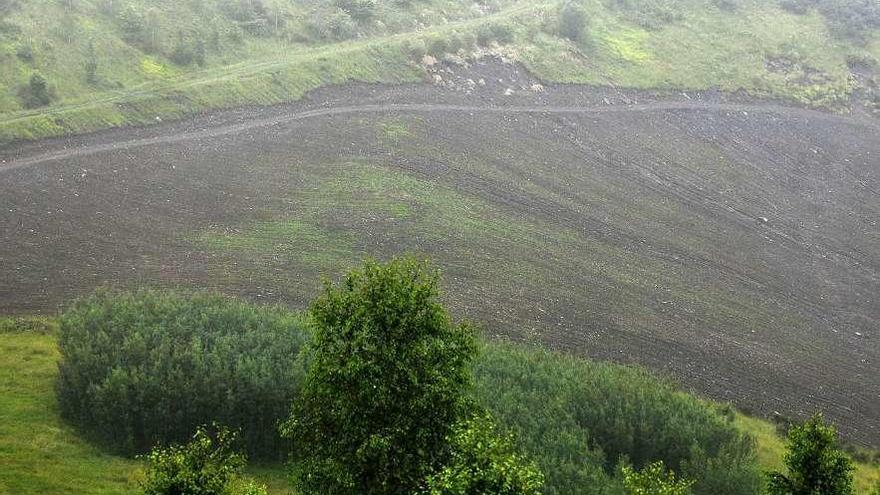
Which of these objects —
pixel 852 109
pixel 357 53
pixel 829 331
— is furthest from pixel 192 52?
pixel 852 109

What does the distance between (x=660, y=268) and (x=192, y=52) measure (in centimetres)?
4643

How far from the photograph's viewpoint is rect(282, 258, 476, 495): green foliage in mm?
19516

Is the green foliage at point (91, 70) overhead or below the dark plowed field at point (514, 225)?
overhead

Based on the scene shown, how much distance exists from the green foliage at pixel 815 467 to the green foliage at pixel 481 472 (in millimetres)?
7638

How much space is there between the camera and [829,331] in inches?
2063

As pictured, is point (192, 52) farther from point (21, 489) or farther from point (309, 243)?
point (21, 489)


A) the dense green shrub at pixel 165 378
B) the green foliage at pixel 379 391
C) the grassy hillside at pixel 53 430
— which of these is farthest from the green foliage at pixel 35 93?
the green foliage at pixel 379 391

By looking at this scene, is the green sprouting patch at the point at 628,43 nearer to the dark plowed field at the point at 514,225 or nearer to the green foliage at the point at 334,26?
the dark plowed field at the point at 514,225

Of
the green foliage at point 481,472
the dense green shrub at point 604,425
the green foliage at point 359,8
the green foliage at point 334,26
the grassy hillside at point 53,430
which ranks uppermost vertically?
the green foliage at point 359,8

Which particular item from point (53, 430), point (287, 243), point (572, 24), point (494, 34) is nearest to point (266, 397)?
point (53, 430)

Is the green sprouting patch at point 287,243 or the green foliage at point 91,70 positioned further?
the green foliage at point 91,70

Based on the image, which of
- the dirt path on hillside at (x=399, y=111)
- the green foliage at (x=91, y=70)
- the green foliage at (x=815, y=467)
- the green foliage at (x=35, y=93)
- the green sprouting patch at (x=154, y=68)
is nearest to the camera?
the green foliage at (x=815, y=467)

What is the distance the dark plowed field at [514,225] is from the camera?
46688 mm

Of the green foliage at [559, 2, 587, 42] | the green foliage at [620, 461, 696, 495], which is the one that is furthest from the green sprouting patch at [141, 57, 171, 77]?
the green foliage at [620, 461, 696, 495]
